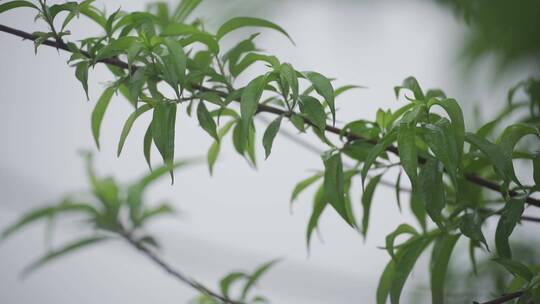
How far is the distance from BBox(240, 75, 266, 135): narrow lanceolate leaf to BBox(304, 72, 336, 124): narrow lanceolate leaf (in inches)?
1.4

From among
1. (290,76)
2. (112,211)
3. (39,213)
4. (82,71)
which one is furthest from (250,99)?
(39,213)

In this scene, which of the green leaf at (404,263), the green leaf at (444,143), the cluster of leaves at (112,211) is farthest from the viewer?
the cluster of leaves at (112,211)

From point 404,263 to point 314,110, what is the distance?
0.55 ft

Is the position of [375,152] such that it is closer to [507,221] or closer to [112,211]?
[507,221]

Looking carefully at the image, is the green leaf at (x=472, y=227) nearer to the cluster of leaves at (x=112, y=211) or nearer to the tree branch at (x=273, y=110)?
the tree branch at (x=273, y=110)

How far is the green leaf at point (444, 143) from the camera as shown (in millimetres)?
378

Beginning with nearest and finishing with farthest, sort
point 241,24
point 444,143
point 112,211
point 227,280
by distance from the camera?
point 444,143, point 241,24, point 227,280, point 112,211

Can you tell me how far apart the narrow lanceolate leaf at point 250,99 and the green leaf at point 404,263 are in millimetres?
195

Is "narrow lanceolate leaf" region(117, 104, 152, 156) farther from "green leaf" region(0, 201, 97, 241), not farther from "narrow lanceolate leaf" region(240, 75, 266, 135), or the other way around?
"green leaf" region(0, 201, 97, 241)

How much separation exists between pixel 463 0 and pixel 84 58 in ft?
0.93

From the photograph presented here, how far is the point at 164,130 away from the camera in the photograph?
417 millimetres

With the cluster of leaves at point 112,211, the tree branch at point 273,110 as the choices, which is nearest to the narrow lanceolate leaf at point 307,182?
the tree branch at point 273,110

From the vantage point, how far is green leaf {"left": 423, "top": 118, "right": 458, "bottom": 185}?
38 centimetres

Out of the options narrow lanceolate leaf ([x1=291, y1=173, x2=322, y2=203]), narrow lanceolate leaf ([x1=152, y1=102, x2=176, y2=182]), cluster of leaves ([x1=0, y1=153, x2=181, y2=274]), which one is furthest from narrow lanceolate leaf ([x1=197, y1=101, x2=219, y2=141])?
cluster of leaves ([x1=0, y1=153, x2=181, y2=274])
